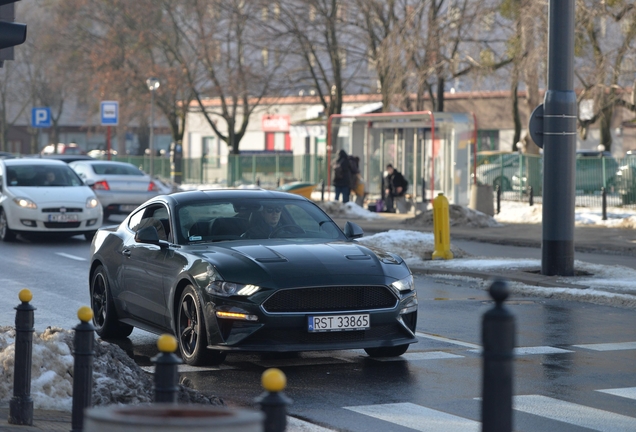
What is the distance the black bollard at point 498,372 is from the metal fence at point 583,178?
83.8 ft

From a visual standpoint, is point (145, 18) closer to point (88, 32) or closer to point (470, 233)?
point (88, 32)

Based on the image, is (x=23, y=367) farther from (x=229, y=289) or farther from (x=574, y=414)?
(x=574, y=414)

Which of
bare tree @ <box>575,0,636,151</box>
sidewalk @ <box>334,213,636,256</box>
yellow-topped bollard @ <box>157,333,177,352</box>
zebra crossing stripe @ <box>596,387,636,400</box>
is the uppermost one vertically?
bare tree @ <box>575,0,636,151</box>

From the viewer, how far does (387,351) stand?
938 centimetres

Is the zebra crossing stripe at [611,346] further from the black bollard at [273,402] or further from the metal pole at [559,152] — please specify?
the black bollard at [273,402]

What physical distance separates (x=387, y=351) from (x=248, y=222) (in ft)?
5.44

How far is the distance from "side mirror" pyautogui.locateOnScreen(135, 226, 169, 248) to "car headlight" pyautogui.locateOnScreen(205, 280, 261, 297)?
1104 mm

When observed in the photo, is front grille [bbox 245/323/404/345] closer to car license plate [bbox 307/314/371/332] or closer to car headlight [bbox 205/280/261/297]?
car license plate [bbox 307/314/371/332]

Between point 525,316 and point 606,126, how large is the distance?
3934 cm

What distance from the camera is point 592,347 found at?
10055 millimetres

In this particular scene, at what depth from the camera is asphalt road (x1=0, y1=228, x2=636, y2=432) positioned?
23.5 feet

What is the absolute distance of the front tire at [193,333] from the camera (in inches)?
347

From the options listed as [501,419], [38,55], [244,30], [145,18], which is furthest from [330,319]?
[38,55]

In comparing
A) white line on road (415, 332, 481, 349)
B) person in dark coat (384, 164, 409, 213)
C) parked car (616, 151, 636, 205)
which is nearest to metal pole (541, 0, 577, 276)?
white line on road (415, 332, 481, 349)
